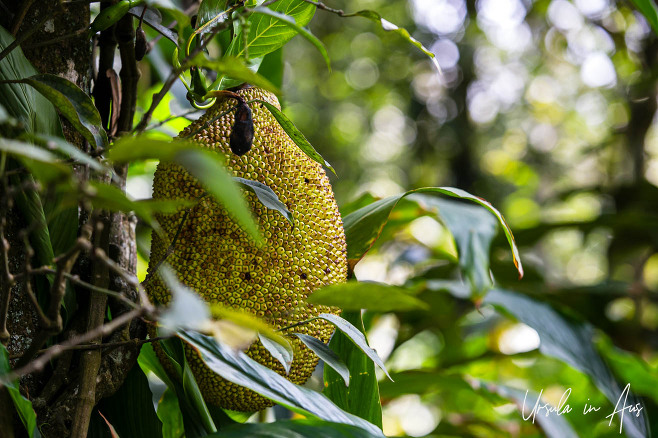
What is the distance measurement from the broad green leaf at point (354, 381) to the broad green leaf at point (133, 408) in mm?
150

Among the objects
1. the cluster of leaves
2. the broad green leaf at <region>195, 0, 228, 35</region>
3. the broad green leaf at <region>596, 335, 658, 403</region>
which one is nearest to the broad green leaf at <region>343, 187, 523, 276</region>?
the cluster of leaves

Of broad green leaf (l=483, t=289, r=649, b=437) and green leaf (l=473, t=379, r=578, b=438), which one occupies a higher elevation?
broad green leaf (l=483, t=289, r=649, b=437)

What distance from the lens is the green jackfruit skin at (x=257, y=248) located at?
0.40m

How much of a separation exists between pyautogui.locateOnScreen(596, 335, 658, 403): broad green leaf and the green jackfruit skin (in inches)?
25.3

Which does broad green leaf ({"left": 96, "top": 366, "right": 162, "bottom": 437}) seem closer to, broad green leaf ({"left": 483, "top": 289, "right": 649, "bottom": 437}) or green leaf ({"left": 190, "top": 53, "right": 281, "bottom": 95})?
green leaf ({"left": 190, "top": 53, "right": 281, "bottom": 95})

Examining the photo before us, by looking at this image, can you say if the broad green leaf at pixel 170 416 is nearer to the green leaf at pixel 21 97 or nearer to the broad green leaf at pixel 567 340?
the green leaf at pixel 21 97

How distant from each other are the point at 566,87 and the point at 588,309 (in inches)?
133

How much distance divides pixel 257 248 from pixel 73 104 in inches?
5.9

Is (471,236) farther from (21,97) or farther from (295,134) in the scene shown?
(21,97)

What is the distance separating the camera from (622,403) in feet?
2.68


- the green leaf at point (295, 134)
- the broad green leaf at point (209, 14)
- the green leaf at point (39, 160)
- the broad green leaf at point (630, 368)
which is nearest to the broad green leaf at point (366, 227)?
the green leaf at point (295, 134)

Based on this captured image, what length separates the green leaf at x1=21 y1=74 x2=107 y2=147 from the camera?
34 cm

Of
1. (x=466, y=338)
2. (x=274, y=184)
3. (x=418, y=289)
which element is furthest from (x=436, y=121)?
(x=274, y=184)

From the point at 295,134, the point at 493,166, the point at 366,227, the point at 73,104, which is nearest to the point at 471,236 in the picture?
the point at 366,227
